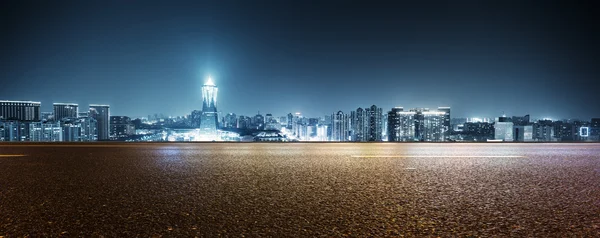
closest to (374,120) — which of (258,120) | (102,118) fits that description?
(102,118)

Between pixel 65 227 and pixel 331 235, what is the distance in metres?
1.49

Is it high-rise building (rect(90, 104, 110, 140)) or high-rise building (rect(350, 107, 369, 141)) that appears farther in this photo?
high-rise building (rect(350, 107, 369, 141))

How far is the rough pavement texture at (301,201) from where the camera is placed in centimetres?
183

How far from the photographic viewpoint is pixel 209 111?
9156 centimetres

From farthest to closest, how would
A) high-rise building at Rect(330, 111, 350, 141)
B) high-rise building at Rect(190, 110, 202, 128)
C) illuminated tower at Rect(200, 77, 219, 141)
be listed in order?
illuminated tower at Rect(200, 77, 219, 141), high-rise building at Rect(190, 110, 202, 128), high-rise building at Rect(330, 111, 350, 141)

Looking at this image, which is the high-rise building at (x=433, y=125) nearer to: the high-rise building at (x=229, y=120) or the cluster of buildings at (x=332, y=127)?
the cluster of buildings at (x=332, y=127)

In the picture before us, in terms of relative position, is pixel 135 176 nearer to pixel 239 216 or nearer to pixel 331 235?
pixel 239 216

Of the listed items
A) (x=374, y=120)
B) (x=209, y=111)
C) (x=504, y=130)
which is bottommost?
(x=504, y=130)

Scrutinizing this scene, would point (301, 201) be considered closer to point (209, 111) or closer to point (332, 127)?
point (332, 127)

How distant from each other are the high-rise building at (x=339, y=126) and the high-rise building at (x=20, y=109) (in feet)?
111

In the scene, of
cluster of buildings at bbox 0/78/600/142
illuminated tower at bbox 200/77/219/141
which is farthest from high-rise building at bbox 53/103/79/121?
illuminated tower at bbox 200/77/219/141

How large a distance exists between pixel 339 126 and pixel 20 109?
37.9 meters

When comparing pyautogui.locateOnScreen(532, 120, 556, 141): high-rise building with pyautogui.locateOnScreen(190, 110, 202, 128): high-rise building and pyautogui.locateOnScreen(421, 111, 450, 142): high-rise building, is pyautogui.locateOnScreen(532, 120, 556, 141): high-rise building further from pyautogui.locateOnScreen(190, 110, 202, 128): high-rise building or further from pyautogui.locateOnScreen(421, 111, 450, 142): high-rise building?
pyautogui.locateOnScreen(190, 110, 202, 128): high-rise building

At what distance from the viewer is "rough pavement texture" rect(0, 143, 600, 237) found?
5.99 feet
